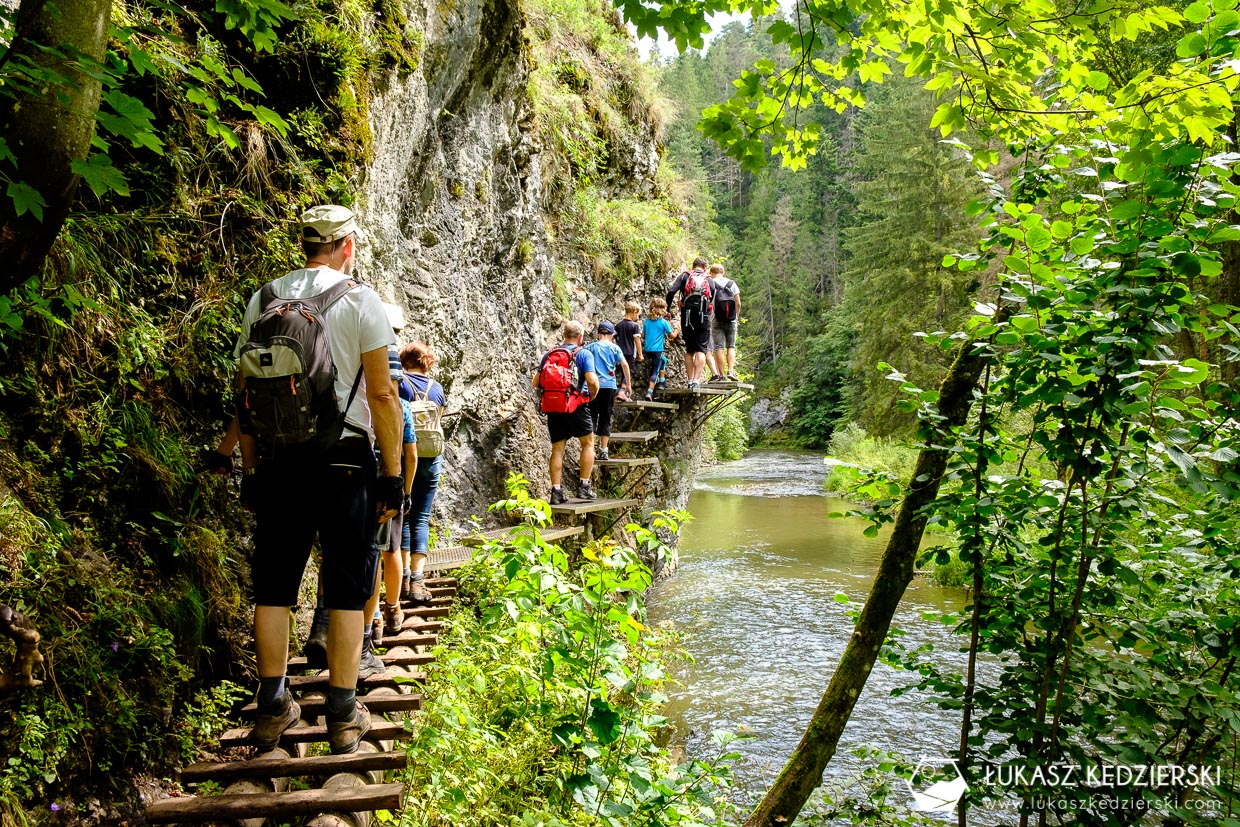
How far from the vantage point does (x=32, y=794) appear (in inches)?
93.0

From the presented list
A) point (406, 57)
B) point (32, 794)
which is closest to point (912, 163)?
point (406, 57)

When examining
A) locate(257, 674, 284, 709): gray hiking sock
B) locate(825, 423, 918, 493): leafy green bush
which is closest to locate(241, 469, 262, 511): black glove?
locate(257, 674, 284, 709): gray hiking sock

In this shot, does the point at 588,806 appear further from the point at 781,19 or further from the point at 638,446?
the point at 638,446

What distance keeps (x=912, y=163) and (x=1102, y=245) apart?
32277mm

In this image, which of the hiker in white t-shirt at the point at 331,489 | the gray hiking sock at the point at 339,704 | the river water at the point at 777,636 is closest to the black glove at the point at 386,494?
the hiker in white t-shirt at the point at 331,489

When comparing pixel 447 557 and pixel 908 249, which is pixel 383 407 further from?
pixel 908 249

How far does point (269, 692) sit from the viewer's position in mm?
2801

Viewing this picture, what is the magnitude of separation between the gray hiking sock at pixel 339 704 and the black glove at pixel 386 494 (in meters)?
0.72

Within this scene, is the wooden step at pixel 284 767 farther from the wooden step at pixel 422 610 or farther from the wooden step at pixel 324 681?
the wooden step at pixel 422 610

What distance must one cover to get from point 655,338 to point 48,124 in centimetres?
966

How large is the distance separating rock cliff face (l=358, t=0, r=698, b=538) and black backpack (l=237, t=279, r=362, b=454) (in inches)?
117

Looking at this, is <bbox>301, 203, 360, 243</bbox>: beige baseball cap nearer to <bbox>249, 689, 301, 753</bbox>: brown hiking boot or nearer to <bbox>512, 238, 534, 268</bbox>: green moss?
<bbox>249, 689, 301, 753</bbox>: brown hiking boot

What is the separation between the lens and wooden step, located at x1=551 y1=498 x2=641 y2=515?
817 centimetres

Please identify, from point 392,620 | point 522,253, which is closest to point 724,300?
point 522,253
